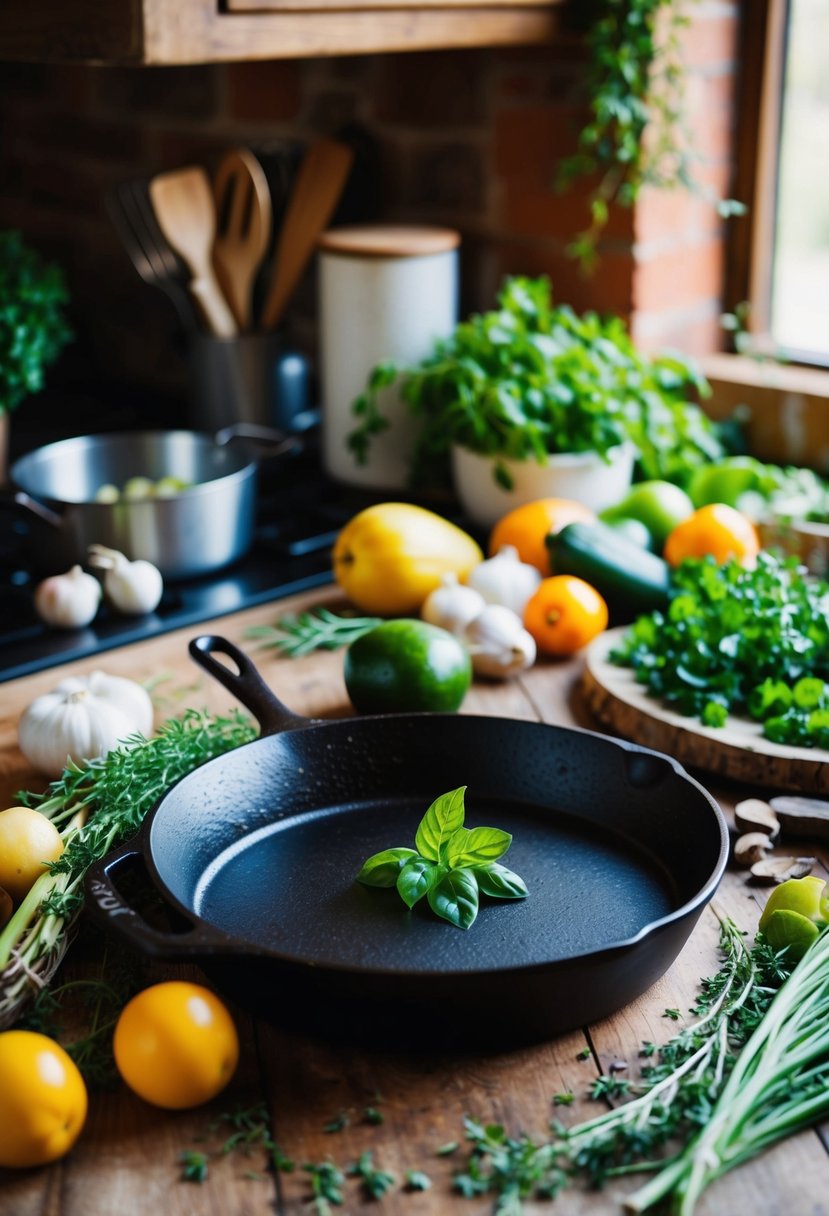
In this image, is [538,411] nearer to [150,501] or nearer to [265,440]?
[265,440]

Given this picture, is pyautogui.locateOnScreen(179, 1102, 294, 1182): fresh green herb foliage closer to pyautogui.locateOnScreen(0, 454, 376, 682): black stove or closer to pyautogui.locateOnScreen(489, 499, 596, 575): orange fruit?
pyautogui.locateOnScreen(0, 454, 376, 682): black stove

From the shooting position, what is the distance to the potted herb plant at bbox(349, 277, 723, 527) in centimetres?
138

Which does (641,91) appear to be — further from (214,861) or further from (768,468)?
(214,861)

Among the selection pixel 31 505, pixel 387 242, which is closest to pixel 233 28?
pixel 387 242

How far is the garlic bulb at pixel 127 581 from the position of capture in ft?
4.03

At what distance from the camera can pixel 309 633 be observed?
1240 mm

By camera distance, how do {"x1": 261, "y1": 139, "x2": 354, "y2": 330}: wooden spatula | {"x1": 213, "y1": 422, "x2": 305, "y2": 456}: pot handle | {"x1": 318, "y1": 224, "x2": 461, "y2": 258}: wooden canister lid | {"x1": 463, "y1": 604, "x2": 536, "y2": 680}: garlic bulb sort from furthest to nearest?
{"x1": 261, "y1": 139, "x2": 354, "y2": 330}: wooden spatula → {"x1": 318, "y1": 224, "x2": 461, "y2": 258}: wooden canister lid → {"x1": 213, "y1": 422, "x2": 305, "y2": 456}: pot handle → {"x1": 463, "y1": 604, "x2": 536, "y2": 680}: garlic bulb

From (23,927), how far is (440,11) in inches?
40.1

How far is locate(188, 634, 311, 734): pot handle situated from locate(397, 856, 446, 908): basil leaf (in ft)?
0.58

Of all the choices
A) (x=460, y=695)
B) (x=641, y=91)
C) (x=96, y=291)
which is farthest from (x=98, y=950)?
(x=96, y=291)

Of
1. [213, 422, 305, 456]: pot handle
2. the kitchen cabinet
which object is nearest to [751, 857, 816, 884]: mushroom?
[213, 422, 305, 456]: pot handle

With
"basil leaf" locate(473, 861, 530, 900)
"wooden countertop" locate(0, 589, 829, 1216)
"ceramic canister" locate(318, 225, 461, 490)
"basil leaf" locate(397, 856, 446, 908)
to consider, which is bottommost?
"wooden countertop" locate(0, 589, 829, 1216)

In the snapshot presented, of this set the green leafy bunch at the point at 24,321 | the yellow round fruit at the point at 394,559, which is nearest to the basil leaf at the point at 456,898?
the yellow round fruit at the point at 394,559

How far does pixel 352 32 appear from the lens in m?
1.29
